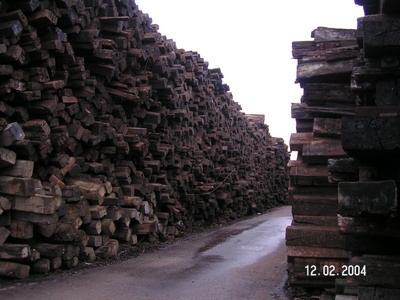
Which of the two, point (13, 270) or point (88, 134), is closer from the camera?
point (13, 270)

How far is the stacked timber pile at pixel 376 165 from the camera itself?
3145 mm

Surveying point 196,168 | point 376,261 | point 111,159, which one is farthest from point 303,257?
point 196,168

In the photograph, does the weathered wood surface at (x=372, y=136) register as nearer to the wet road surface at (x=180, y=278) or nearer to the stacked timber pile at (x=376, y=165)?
the stacked timber pile at (x=376, y=165)

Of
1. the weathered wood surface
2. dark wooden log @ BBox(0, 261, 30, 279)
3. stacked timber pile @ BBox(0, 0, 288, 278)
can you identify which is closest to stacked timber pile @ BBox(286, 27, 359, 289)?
the weathered wood surface

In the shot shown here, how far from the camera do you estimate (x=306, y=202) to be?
5914mm

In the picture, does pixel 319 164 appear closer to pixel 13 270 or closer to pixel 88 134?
pixel 88 134

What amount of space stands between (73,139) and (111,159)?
143 cm

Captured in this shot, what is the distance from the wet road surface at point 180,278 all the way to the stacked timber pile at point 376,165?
257 cm

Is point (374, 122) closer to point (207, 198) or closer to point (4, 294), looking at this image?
point (4, 294)

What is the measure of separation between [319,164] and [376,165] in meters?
2.45

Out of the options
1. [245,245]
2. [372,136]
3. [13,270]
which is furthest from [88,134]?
[372,136]

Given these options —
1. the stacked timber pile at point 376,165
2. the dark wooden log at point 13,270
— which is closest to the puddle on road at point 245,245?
the dark wooden log at point 13,270

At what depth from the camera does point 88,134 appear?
7609 millimetres

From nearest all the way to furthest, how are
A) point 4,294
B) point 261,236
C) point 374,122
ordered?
point 374,122, point 4,294, point 261,236
